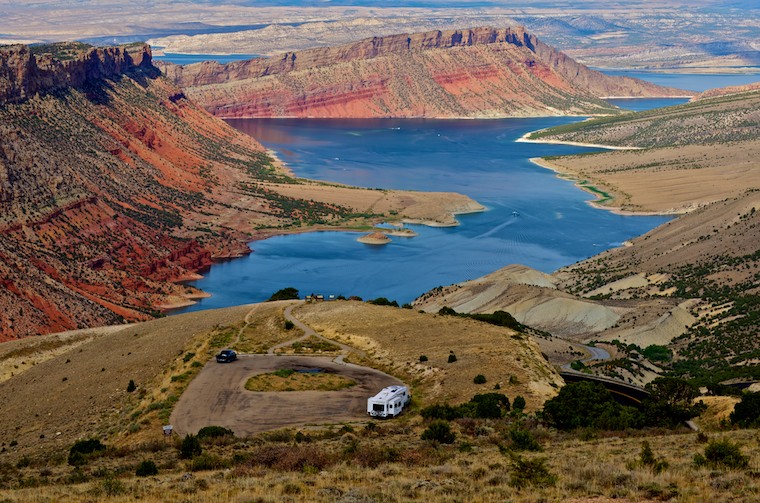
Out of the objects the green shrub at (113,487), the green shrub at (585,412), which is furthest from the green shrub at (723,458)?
the green shrub at (113,487)

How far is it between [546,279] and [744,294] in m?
23.3

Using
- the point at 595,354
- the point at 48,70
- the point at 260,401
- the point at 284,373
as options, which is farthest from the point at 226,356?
the point at 48,70

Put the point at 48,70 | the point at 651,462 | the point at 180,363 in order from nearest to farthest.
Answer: the point at 651,462 → the point at 180,363 → the point at 48,70

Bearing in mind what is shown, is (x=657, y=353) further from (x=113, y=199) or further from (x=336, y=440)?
(x=113, y=199)

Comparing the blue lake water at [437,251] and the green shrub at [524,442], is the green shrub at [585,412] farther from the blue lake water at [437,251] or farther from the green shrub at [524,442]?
the blue lake water at [437,251]

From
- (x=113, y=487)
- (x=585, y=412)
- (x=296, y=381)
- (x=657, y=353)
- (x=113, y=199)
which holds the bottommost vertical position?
(x=113, y=199)

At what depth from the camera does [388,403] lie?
4266 centimetres

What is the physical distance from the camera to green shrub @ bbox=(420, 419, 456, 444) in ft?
121

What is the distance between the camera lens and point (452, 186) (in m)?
180

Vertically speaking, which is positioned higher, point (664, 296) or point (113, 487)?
point (113, 487)

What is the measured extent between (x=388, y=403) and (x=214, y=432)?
7102mm

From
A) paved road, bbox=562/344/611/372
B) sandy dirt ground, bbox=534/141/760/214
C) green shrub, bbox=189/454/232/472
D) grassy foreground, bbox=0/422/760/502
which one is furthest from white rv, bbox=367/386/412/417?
sandy dirt ground, bbox=534/141/760/214

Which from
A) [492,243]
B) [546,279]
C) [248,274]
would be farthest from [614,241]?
[248,274]

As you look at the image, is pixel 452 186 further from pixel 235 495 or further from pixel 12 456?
pixel 235 495
